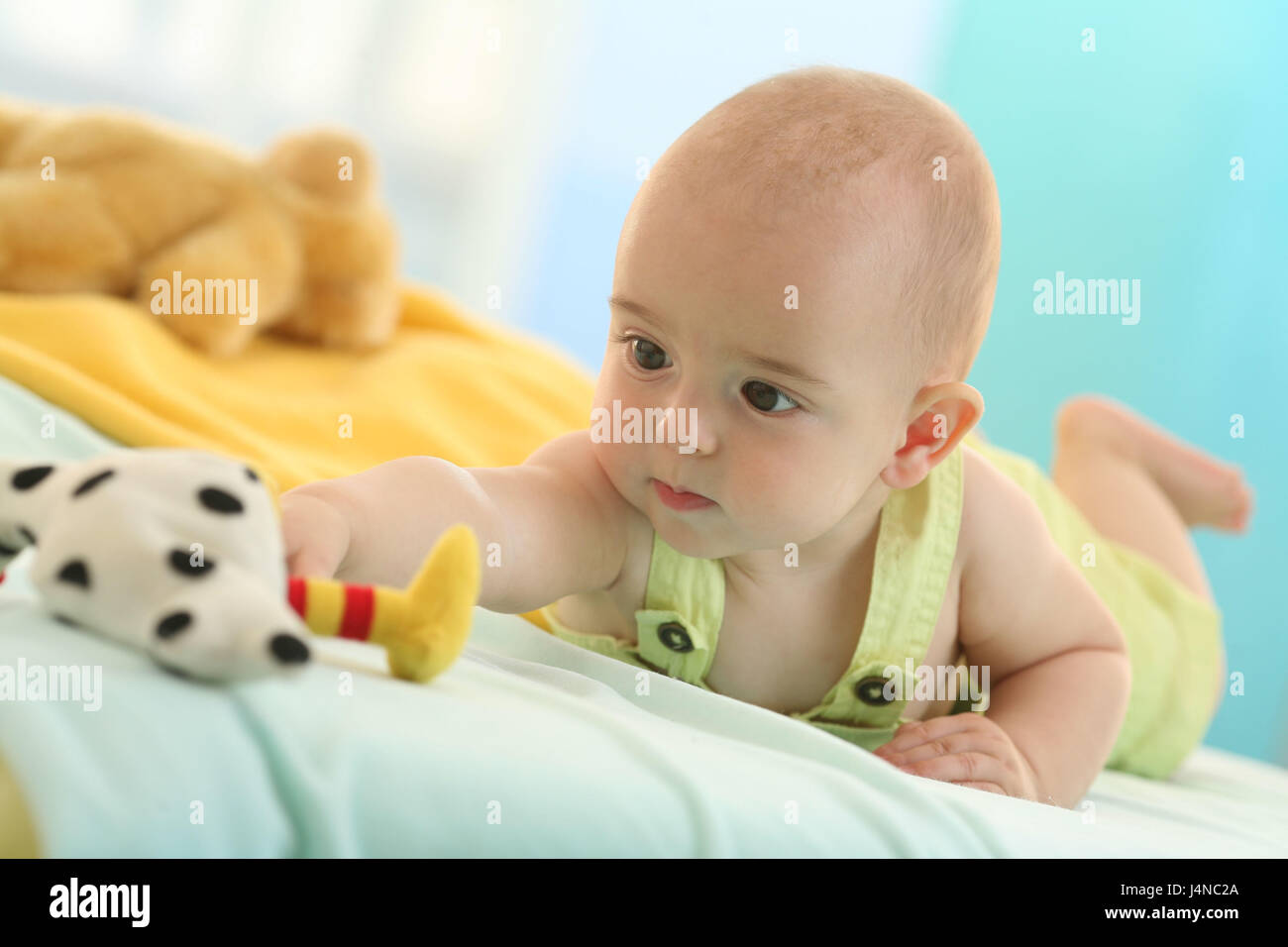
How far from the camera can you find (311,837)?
53cm

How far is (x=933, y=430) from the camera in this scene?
3.17ft

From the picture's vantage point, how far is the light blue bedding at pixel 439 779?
50 cm

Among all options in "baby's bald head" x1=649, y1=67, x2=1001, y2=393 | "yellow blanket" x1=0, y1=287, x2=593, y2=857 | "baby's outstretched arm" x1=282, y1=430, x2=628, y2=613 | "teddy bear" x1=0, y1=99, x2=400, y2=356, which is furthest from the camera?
"teddy bear" x1=0, y1=99, x2=400, y2=356

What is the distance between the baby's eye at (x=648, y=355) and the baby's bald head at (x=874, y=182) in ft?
0.37

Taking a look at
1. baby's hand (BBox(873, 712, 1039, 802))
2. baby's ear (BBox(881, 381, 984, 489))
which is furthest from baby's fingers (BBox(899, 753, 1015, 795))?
baby's ear (BBox(881, 381, 984, 489))

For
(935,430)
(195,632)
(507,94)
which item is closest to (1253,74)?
(507,94)

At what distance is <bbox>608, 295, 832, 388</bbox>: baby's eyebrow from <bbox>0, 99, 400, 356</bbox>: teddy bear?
0.81 m

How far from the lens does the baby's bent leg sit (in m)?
1.59

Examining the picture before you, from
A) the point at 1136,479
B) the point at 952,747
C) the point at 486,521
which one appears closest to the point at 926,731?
the point at 952,747

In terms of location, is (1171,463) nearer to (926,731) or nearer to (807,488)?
(926,731)

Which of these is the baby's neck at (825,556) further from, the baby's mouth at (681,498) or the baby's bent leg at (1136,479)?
the baby's bent leg at (1136,479)

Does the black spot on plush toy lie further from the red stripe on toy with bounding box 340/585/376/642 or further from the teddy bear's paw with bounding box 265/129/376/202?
the teddy bear's paw with bounding box 265/129/376/202

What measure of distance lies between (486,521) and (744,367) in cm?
21
